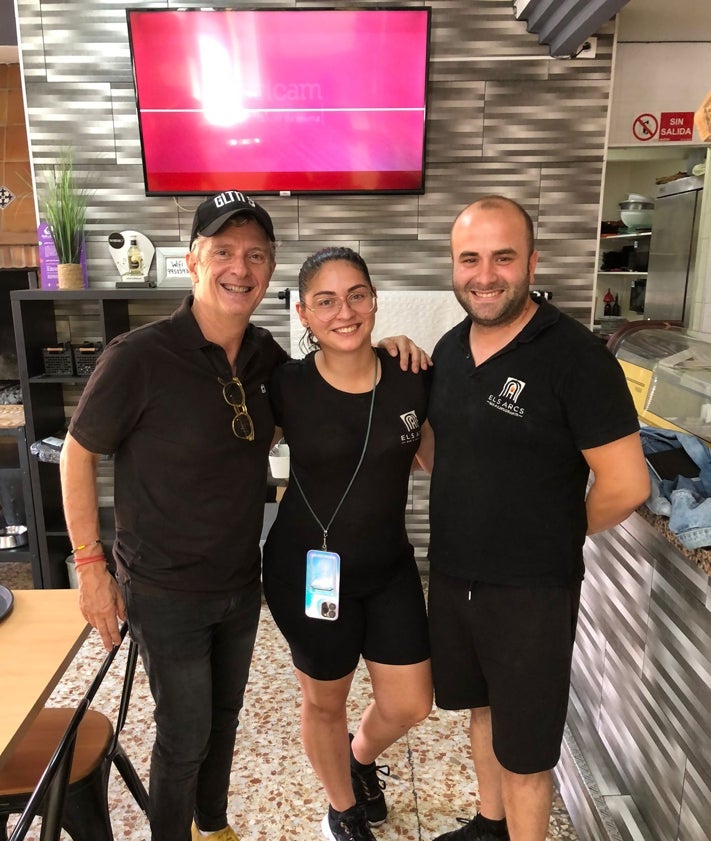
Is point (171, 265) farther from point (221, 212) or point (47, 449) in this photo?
point (221, 212)

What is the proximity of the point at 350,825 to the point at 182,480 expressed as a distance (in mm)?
1139

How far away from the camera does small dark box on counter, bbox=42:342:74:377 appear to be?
3311 mm

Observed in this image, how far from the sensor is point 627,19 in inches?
130

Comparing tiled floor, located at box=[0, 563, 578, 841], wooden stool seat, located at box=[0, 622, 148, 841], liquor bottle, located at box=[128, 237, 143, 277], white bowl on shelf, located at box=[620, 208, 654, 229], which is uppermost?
white bowl on shelf, located at box=[620, 208, 654, 229]

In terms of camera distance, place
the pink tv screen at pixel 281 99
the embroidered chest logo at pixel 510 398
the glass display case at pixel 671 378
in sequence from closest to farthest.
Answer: the embroidered chest logo at pixel 510 398, the glass display case at pixel 671 378, the pink tv screen at pixel 281 99

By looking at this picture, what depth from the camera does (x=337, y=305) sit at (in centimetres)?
150

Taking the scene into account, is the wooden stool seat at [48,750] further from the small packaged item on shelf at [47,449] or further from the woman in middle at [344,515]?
the small packaged item on shelf at [47,449]

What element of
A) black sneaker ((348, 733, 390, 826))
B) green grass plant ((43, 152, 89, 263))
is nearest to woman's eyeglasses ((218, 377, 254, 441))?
black sneaker ((348, 733, 390, 826))

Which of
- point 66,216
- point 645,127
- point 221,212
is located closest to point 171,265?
point 66,216

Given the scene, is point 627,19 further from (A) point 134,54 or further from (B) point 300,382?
(B) point 300,382

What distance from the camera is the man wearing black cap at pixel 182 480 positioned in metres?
1.42

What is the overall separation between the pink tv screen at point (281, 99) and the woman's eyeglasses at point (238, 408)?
212cm

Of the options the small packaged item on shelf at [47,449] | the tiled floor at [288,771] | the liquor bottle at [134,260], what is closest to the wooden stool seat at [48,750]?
the tiled floor at [288,771]

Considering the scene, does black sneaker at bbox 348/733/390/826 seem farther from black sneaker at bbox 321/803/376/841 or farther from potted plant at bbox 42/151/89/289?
potted plant at bbox 42/151/89/289
